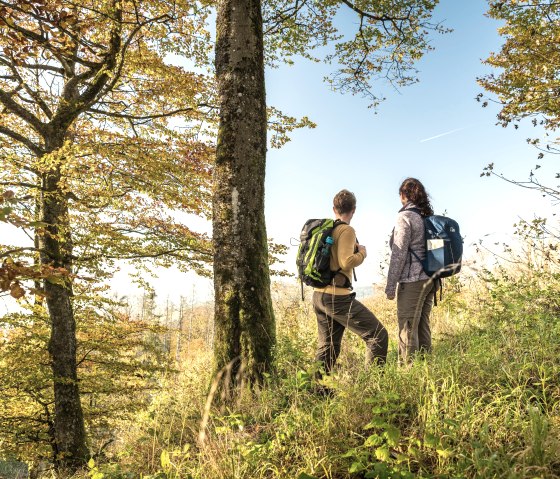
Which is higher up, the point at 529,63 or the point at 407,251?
the point at 529,63

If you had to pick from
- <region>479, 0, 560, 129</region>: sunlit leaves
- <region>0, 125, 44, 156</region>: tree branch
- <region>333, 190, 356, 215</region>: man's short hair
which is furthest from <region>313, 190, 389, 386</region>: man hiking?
<region>0, 125, 44, 156</region>: tree branch

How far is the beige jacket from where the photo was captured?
11.1 feet

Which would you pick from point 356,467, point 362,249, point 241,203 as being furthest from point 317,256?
point 356,467

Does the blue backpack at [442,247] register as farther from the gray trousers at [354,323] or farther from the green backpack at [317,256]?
the green backpack at [317,256]

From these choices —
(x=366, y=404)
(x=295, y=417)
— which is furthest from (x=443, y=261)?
(x=295, y=417)

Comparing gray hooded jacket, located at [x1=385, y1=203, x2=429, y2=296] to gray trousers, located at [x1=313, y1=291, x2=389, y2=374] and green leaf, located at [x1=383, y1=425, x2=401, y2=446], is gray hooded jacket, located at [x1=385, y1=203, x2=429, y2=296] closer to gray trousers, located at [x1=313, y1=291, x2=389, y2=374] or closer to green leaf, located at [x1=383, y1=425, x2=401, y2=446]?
gray trousers, located at [x1=313, y1=291, x2=389, y2=374]

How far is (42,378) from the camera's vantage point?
7844 mm

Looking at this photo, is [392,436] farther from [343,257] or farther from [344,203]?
[344,203]

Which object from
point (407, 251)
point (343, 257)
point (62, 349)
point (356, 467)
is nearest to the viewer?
point (356, 467)

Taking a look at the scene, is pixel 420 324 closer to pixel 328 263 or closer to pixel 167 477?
pixel 328 263

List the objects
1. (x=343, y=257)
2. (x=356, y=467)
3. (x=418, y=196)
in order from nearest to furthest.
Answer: (x=356, y=467) → (x=343, y=257) → (x=418, y=196)

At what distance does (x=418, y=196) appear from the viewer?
12.3 ft

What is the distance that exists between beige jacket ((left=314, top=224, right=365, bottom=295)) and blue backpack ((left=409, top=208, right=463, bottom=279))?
696mm

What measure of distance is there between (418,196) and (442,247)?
24.4 inches
